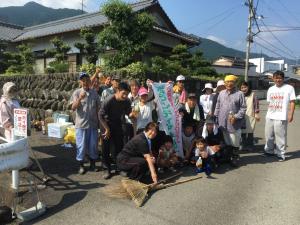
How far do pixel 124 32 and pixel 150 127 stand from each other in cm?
627

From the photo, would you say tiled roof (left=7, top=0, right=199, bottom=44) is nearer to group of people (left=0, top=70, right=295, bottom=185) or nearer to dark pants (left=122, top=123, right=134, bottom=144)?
group of people (left=0, top=70, right=295, bottom=185)

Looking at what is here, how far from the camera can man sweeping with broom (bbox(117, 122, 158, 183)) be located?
18.3 feet

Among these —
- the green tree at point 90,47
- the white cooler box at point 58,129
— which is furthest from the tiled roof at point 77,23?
the white cooler box at point 58,129

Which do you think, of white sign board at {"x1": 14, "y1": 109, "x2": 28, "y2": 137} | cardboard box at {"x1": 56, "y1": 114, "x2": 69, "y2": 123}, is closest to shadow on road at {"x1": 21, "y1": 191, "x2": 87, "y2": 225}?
white sign board at {"x1": 14, "y1": 109, "x2": 28, "y2": 137}

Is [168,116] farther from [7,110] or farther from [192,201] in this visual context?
[7,110]

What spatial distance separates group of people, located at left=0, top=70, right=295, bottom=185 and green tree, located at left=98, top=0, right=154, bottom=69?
136 inches

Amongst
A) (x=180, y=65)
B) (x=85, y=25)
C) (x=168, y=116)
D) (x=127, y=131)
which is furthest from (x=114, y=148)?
(x=85, y=25)

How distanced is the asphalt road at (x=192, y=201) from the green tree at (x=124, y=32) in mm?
5174

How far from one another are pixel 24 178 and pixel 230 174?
3.82 meters

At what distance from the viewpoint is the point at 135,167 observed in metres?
5.57

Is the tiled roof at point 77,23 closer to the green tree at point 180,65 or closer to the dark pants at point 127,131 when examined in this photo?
the green tree at point 180,65

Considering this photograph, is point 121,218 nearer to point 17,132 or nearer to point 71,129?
point 17,132

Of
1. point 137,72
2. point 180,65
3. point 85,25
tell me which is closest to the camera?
point 137,72

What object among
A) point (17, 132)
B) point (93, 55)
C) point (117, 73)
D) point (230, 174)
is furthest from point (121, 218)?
point (93, 55)
